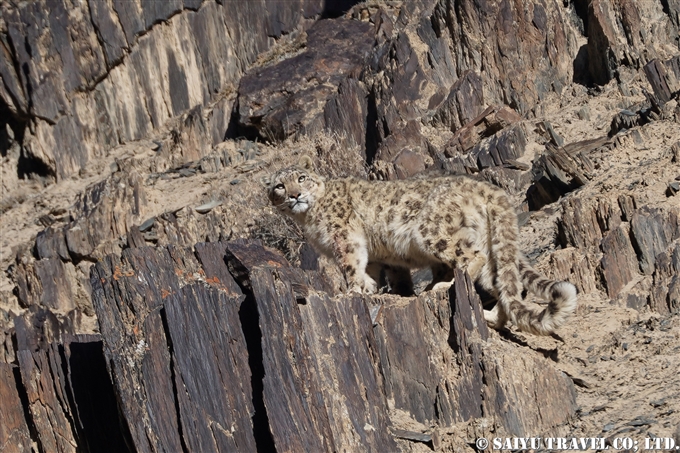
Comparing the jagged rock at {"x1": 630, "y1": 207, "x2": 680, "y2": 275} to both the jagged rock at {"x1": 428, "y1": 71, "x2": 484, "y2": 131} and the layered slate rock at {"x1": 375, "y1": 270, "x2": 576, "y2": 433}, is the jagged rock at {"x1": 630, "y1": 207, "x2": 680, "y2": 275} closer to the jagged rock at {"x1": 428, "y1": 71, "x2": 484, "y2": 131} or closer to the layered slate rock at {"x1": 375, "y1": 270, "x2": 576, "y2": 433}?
the layered slate rock at {"x1": 375, "y1": 270, "x2": 576, "y2": 433}

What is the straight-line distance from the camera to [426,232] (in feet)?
38.0

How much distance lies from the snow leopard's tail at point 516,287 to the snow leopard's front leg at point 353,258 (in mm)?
1762

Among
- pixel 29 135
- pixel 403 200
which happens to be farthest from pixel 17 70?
pixel 403 200

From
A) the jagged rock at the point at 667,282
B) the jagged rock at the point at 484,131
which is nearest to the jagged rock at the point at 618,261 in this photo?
the jagged rock at the point at 667,282

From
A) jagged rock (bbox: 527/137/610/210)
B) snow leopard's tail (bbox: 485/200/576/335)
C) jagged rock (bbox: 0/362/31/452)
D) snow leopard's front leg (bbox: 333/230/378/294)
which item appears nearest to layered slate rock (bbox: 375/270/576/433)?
snow leopard's tail (bbox: 485/200/576/335)

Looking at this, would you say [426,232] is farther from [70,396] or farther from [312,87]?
[312,87]

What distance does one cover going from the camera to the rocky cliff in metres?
9.45

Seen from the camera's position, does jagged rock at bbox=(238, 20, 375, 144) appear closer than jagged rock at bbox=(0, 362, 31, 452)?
No

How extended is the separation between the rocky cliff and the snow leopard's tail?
357 mm

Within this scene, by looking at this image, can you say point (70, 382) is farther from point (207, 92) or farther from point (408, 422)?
point (207, 92)

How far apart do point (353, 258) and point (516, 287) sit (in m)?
2.38

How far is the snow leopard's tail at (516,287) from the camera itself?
9.93 meters

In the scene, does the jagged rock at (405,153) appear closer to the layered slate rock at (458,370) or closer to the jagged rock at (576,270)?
the jagged rock at (576,270)

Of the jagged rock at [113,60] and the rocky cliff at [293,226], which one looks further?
the jagged rock at [113,60]
